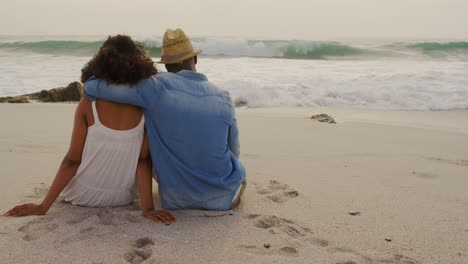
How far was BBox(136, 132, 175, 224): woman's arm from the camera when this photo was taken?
2.96 m

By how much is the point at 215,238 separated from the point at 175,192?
466 millimetres

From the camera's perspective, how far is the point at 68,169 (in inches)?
118

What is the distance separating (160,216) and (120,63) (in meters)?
0.93

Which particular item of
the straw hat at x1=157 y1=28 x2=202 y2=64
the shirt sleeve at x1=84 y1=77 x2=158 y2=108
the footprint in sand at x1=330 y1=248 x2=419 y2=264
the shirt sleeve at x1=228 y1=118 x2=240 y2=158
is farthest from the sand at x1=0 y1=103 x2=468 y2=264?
the straw hat at x1=157 y1=28 x2=202 y2=64

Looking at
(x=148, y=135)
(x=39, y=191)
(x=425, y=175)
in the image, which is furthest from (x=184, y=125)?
(x=425, y=175)

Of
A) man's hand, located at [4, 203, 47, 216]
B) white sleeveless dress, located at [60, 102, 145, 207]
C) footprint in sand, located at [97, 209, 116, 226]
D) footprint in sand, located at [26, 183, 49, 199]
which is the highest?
white sleeveless dress, located at [60, 102, 145, 207]

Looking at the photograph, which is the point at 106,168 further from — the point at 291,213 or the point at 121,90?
the point at 291,213

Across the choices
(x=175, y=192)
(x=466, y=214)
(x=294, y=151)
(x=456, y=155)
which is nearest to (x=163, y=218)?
(x=175, y=192)

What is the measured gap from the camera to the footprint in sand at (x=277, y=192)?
3514 mm

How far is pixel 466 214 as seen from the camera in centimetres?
324

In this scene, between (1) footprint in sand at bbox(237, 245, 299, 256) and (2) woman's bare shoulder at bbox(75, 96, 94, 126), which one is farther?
(2) woman's bare shoulder at bbox(75, 96, 94, 126)

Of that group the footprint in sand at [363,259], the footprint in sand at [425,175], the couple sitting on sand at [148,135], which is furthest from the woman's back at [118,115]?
the footprint in sand at [425,175]

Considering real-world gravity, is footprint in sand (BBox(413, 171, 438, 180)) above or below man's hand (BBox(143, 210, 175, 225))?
below

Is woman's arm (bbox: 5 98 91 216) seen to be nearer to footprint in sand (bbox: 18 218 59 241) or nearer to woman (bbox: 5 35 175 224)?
woman (bbox: 5 35 175 224)
